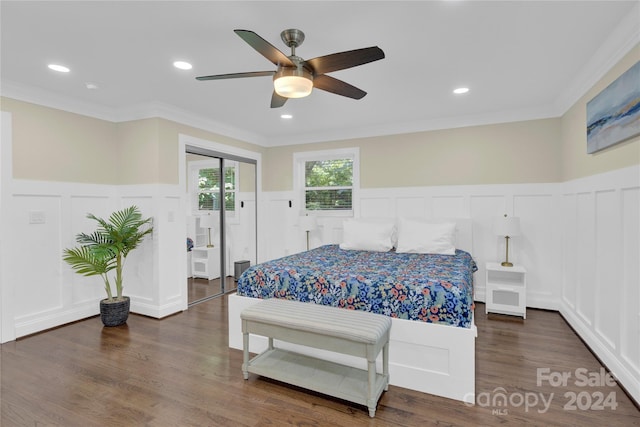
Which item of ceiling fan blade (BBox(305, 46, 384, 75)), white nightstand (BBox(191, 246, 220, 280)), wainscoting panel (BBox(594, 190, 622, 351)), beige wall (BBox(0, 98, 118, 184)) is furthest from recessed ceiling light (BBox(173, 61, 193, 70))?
wainscoting panel (BBox(594, 190, 622, 351))

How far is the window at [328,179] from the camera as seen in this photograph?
4957 millimetres

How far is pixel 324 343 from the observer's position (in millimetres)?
2062

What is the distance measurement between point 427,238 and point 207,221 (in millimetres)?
2882

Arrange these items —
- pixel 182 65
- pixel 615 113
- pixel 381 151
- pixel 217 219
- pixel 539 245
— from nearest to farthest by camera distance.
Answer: pixel 615 113 → pixel 182 65 → pixel 539 245 → pixel 217 219 → pixel 381 151

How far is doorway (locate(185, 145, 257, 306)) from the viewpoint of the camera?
421 centimetres

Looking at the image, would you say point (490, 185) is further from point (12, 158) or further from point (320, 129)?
point (12, 158)

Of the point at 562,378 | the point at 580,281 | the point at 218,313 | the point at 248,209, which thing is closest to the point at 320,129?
the point at 248,209

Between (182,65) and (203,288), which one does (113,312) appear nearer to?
(203,288)

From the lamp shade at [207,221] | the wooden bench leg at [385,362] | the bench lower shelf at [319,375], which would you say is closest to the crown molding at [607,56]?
the wooden bench leg at [385,362]

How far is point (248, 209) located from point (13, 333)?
9.80ft

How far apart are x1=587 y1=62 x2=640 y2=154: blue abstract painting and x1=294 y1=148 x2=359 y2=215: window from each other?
8.97ft

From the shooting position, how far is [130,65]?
2.66m

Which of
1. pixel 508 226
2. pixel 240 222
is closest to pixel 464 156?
pixel 508 226

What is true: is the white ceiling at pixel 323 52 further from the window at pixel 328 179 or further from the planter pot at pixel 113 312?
the planter pot at pixel 113 312
